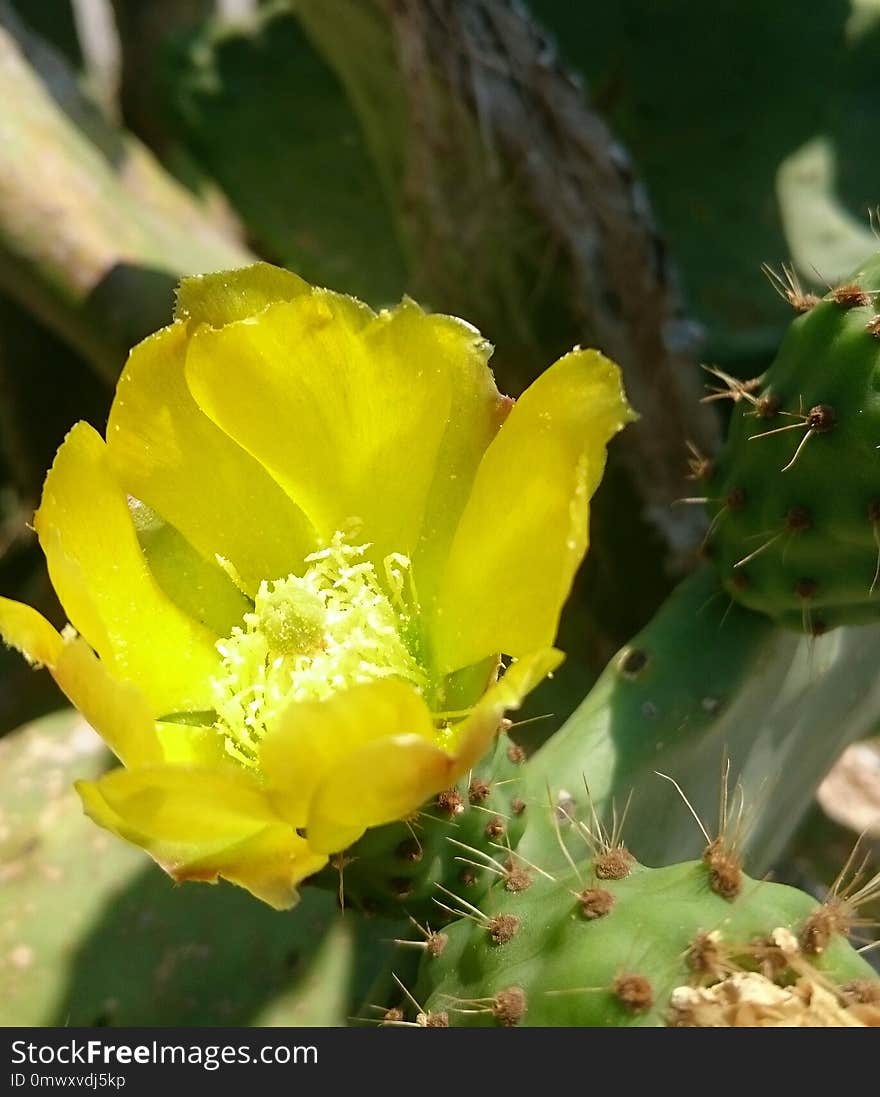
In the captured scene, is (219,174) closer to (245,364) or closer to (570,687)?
(570,687)

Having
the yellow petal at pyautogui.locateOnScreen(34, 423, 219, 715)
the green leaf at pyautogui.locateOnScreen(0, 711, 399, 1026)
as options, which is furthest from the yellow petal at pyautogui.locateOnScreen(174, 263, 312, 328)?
the green leaf at pyautogui.locateOnScreen(0, 711, 399, 1026)

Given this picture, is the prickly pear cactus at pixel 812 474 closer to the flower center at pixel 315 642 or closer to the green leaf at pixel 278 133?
the flower center at pixel 315 642

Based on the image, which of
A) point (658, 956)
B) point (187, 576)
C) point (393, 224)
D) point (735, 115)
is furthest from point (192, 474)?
point (735, 115)

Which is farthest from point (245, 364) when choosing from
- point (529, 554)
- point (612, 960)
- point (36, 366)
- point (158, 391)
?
point (36, 366)

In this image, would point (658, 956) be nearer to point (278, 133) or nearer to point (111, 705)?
point (111, 705)

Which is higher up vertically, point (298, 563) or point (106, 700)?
point (106, 700)

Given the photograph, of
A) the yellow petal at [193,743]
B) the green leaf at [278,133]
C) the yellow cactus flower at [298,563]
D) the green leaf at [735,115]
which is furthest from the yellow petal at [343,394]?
the green leaf at [278,133]

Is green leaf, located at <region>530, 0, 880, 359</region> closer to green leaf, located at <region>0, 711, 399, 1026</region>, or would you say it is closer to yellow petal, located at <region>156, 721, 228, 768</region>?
green leaf, located at <region>0, 711, 399, 1026</region>
